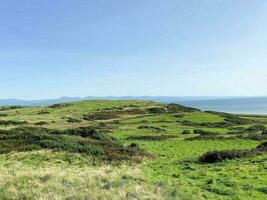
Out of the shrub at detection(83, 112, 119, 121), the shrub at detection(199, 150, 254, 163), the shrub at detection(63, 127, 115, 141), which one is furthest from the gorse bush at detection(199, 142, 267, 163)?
the shrub at detection(83, 112, 119, 121)

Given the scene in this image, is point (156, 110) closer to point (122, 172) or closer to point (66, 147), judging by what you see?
point (66, 147)

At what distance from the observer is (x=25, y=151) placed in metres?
26.2

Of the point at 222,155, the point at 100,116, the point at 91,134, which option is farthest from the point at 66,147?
the point at 100,116

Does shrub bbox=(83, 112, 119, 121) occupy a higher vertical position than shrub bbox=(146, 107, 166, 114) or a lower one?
lower

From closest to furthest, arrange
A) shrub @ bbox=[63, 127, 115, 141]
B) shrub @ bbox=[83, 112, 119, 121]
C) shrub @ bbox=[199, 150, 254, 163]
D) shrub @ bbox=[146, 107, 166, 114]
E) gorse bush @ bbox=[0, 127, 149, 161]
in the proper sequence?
shrub @ bbox=[199, 150, 254, 163] < gorse bush @ bbox=[0, 127, 149, 161] < shrub @ bbox=[63, 127, 115, 141] < shrub @ bbox=[83, 112, 119, 121] < shrub @ bbox=[146, 107, 166, 114]

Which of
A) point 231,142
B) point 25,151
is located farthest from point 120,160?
point 231,142

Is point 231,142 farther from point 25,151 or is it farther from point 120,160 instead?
point 25,151

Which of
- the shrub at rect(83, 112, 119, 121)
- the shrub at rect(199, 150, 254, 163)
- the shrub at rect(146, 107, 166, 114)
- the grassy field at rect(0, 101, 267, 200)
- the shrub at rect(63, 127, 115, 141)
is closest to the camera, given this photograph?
the grassy field at rect(0, 101, 267, 200)

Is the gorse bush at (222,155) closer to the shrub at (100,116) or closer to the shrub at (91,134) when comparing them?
the shrub at (91,134)

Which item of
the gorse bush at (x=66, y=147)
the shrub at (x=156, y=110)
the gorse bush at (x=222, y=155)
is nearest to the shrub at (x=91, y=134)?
the gorse bush at (x=66, y=147)

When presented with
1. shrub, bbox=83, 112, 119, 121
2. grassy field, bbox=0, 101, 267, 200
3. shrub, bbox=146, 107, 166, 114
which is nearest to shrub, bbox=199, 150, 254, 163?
grassy field, bbox=0, 101, 267, 200

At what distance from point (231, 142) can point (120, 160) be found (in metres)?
18.9

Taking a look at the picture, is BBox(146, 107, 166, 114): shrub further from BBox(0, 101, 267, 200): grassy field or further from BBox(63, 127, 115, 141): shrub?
BBox(0, 101, 267, 200): grassy field

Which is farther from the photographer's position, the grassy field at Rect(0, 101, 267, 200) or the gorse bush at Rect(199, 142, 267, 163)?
the gorse bush at Rect(199, 142, 267, 163)
